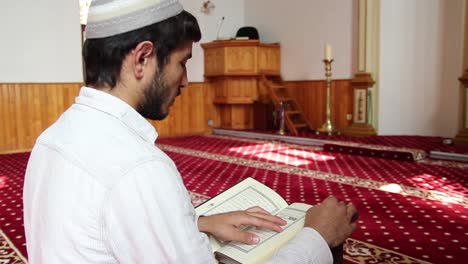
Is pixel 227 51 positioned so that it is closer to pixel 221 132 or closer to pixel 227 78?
pixel 227 78

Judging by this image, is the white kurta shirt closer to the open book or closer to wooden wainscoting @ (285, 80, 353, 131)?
the open book

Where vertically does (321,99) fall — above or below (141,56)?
below

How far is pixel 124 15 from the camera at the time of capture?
0.82m

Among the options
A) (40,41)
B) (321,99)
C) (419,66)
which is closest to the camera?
(40,41)

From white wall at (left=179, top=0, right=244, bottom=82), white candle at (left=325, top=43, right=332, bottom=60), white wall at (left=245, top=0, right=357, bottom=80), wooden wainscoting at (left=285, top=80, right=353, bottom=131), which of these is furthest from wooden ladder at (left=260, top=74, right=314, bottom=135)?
white wall at (left=179, top=0, right=244, bottom=82)

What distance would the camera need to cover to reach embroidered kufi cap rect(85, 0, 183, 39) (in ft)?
2.70

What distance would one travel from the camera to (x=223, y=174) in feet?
14.8

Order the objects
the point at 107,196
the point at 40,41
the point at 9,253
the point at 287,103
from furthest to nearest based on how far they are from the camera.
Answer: the point at 287,103 < the point at 40,41 < the point at 9,253 < the point at 107,196

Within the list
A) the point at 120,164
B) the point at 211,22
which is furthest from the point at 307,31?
the point at 120,164

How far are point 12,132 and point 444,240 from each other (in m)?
6.32

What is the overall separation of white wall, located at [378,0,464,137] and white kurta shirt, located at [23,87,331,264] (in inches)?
266

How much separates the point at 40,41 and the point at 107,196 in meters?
6.86

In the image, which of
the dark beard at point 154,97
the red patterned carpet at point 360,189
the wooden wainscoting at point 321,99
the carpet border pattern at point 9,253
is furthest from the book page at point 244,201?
the wooden wainscoting at point 321,99

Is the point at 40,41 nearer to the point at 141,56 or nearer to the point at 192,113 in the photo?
the point at 192,113
